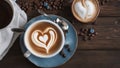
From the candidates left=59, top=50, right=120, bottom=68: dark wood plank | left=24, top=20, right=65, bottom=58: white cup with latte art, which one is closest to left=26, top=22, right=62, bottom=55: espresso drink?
left=24, top=20, right=65, bottom=58: white cup with latte art

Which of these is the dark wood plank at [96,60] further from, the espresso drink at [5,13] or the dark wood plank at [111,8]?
the espresso drink at [5,13]

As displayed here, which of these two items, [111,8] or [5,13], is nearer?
[5,13]

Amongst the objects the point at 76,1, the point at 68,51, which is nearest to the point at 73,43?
the point at 68,51

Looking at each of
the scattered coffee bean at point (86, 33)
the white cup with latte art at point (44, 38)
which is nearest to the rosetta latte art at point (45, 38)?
the white cup with latte art at point (44, 38)

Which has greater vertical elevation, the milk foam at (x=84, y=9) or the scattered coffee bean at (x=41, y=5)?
the scattered coffee bean at (x=41, y=5)

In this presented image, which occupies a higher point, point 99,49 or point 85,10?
point 85,10

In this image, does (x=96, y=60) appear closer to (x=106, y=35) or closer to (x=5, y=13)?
(x=106, y=35)

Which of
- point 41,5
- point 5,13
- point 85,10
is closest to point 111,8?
point 85,10
